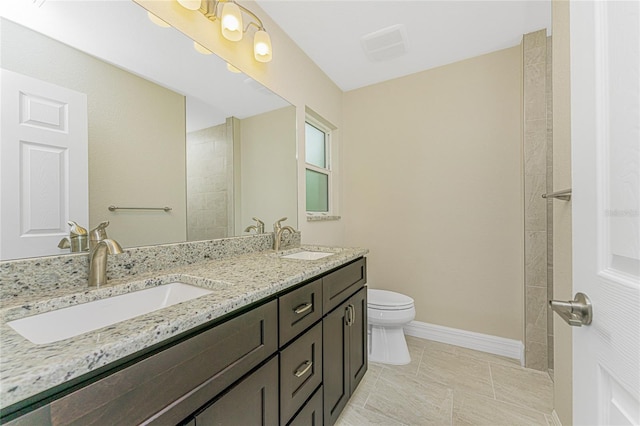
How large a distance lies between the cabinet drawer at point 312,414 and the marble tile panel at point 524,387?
1.19 m

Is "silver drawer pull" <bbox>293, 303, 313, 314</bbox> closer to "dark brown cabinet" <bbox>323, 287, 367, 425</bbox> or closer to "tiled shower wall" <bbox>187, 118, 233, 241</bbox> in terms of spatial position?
"dark brown cabinet" <bbox>323, 287, 367, 425</bbox>

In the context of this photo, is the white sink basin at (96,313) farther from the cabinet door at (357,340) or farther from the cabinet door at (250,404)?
the cabinet door at (357,340)

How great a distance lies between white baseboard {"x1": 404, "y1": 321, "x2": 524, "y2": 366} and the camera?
1981 millimetres

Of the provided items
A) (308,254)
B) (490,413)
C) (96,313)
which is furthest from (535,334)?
(96,313)

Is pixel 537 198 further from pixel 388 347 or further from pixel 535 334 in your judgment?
pixel 388 347

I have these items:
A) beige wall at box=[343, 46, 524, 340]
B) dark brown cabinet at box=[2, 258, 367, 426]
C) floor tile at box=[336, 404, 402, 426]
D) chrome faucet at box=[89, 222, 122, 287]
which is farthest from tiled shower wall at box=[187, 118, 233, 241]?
beige wall at box=[343, 46, 524, 340]

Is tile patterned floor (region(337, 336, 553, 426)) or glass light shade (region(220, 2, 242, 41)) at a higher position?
glass light shade (region(220, 2, 242, 41))

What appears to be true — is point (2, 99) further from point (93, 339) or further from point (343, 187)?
point (343, 187)

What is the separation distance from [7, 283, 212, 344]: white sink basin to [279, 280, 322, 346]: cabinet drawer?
1.00 feet

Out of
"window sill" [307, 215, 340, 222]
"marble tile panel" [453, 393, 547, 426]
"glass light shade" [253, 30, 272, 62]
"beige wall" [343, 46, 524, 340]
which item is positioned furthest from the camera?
"window sill" [307, 215, 340, 222]

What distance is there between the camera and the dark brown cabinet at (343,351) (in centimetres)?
120

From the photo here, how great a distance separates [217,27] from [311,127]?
Answer: 1109mm

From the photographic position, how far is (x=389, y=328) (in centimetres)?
197

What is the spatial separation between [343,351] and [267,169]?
48.3 inches
